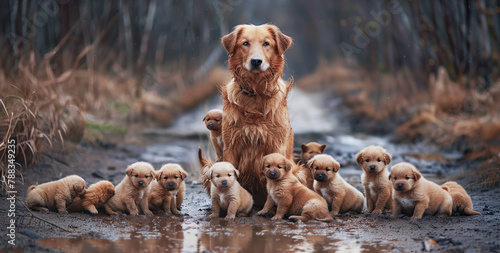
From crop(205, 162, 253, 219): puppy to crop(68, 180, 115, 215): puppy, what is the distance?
44.7 inches

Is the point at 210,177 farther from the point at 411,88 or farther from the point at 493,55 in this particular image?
the point at 411,88

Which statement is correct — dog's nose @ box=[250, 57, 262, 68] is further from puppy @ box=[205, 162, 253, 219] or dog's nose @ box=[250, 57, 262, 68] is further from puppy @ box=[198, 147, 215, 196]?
puppy @ box=[198, 147, 215, 196]

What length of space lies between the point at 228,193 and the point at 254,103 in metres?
1.09

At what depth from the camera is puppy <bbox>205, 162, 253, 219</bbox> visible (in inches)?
246

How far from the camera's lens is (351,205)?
6.65 m

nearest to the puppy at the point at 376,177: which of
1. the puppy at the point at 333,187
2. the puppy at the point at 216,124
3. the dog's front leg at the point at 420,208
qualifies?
the puppy at the point at 333,187

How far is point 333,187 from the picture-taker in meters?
6.52

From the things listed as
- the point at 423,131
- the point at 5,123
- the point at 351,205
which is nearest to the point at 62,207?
the point at 5,123

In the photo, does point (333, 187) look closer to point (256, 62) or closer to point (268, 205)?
point (268, 205)

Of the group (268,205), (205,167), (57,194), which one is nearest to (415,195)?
(268,205)

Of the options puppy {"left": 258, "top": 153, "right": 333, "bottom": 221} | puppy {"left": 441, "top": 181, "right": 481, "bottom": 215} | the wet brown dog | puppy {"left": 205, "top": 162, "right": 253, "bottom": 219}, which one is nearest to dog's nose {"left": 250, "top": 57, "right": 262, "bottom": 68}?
the wet brown dog

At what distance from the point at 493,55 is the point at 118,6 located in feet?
37.8

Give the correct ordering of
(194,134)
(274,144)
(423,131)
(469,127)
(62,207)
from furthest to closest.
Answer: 1. (194,134)
2. (423,131)
3. (469,127)
4. (274,144)
5. (62,207)

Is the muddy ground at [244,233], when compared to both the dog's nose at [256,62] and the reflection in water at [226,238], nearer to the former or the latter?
the reflection in water at [226,238]
